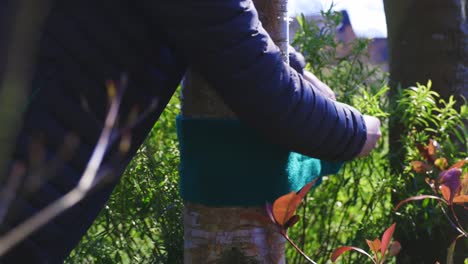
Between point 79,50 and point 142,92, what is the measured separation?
7.1 inches

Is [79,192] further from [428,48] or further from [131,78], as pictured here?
[428,48]

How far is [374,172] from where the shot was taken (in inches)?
141

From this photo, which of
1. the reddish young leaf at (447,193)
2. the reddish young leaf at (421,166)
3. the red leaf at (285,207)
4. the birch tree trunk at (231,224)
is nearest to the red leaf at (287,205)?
the red leaf at (285,207)

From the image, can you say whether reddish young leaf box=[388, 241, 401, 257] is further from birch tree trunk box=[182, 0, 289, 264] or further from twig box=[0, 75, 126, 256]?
twig box=[0, 75, 126, 256]

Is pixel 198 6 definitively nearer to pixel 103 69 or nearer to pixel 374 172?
pixel 103 69

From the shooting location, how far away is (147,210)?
3068mm

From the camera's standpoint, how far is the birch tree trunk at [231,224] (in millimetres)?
2248

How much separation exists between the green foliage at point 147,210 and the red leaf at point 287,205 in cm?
92

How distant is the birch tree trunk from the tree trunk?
1.26 m

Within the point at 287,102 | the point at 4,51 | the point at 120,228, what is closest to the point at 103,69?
the point at 4,51

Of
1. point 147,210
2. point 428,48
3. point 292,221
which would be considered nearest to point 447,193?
point 292,221

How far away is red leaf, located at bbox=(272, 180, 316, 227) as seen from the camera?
197 centimetres

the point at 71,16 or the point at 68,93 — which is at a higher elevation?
the point at 71,16

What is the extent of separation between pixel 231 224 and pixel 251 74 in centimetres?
58
